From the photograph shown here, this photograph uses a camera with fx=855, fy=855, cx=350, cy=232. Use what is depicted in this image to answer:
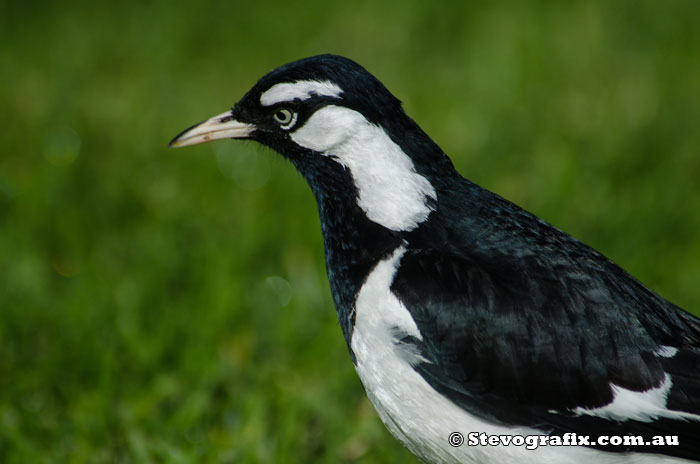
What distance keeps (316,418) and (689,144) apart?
10.2ft

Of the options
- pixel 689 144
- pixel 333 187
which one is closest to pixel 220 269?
pixel 333 187

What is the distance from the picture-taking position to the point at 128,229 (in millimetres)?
4438

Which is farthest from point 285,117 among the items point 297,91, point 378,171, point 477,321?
point 477,321

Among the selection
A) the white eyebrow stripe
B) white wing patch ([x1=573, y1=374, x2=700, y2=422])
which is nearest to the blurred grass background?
white wing patch ([x1=573, y1=374, x2=700, y2=422])

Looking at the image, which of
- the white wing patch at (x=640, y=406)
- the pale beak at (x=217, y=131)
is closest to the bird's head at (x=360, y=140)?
the pale beak at (x=217, y=131)

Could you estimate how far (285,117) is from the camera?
2.63 m

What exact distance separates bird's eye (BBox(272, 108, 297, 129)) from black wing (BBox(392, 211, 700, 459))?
62 centimetres

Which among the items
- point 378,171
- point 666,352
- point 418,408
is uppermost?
point 378,171

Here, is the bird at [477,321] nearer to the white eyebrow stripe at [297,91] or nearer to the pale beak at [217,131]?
the white eyebrow stripe at [297,91]

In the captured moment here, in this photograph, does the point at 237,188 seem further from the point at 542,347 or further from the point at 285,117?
the point at 542,347

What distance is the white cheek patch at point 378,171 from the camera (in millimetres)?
2434

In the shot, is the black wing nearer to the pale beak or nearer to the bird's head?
the bird's head

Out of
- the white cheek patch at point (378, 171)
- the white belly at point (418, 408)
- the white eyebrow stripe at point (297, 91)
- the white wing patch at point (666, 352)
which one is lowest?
the white belly at point (418, 408)

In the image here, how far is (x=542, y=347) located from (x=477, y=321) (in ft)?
0.59
